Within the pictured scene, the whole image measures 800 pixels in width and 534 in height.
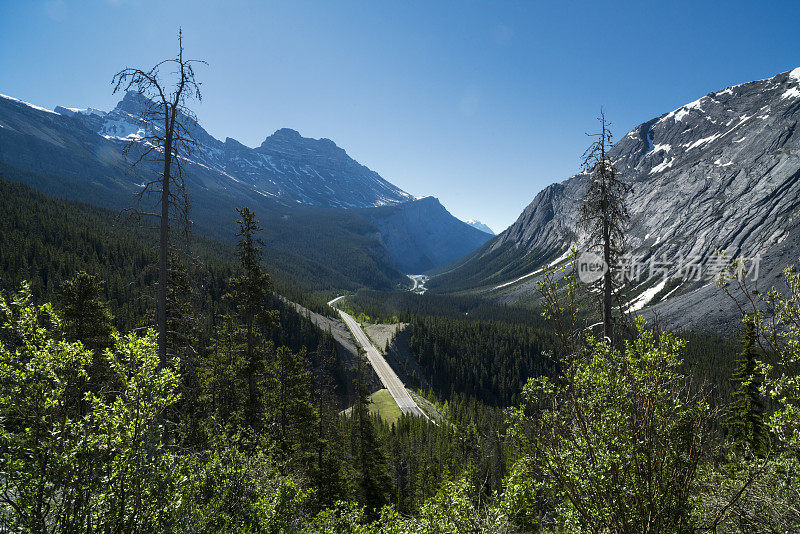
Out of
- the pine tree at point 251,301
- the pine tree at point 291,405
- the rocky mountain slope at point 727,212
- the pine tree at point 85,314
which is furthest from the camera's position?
the rocky mountain slope at point 727,212

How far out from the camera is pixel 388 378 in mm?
75750

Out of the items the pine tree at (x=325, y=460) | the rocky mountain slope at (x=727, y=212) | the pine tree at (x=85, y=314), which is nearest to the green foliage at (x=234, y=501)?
the pine tree at (x=325, y=460)

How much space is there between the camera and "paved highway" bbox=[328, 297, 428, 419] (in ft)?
202

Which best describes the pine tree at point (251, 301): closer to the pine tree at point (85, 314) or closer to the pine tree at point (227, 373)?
the pine tree at point (227, 373)

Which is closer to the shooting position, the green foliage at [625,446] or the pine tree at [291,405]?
the green foliage at [625,446]

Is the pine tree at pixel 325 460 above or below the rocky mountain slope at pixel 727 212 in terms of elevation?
below

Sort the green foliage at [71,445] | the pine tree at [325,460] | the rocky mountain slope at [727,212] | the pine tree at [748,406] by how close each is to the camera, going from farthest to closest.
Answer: the rocky mountain slope at [727,212], the pine tree at [325,460], the pine tree at [748,406], the green foliage at [71,445]

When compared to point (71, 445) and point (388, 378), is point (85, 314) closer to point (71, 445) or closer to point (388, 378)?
point (71, 445)

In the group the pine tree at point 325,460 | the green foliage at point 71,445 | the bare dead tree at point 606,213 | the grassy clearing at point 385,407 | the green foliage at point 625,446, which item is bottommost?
the grassy clearing at point 385,407

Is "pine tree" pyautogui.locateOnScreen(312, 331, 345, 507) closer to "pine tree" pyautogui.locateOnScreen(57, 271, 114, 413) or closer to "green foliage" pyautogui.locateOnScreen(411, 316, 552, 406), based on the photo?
"pine tree" pyautogui.locateOnScreen(57, 271, 114, 413)

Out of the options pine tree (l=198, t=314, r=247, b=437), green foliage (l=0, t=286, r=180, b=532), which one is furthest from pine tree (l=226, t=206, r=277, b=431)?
green foliage (l=0, t=286, r=180, b=532)

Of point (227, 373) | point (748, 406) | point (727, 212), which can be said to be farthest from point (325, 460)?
point (727, 212)

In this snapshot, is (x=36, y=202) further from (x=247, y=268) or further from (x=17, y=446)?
(x=17, y=446)

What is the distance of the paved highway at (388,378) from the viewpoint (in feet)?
202
